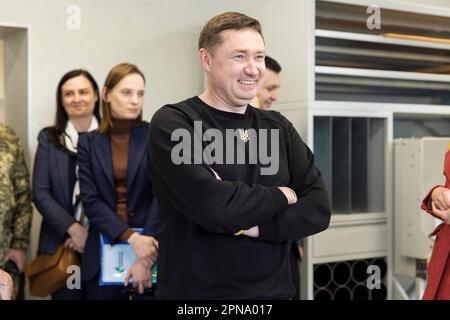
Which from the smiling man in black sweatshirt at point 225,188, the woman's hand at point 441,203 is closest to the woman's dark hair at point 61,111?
the smiling man in black sweatshirt at point 225,188

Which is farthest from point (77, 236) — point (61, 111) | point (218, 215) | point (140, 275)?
point (218, 215)

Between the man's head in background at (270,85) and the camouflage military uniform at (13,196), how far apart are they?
1012 mm

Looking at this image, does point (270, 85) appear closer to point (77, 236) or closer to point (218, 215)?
point (77, 236)

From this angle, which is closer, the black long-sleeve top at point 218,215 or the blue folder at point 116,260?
the black long-sleeve top at point 218,215

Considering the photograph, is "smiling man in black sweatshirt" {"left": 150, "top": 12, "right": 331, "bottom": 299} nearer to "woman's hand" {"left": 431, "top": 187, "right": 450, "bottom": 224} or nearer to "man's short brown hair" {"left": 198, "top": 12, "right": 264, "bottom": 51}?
"man's short brown hair" {"left": 198, "top": 12, "right": 264, "bottom": 51}

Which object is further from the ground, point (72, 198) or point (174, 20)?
point (174, 20)

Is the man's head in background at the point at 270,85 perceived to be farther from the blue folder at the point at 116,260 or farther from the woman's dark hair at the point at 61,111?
the blue folder at the point at 116,260

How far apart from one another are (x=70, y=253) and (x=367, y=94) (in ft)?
4.98

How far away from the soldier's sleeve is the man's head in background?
1.00m

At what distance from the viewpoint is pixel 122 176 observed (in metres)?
2.19

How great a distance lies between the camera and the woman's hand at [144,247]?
214cm

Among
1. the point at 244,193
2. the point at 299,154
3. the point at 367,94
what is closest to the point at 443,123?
the point at 367,94

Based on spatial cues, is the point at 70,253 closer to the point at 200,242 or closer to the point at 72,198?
the point at 72,198

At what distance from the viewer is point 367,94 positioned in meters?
2.92
